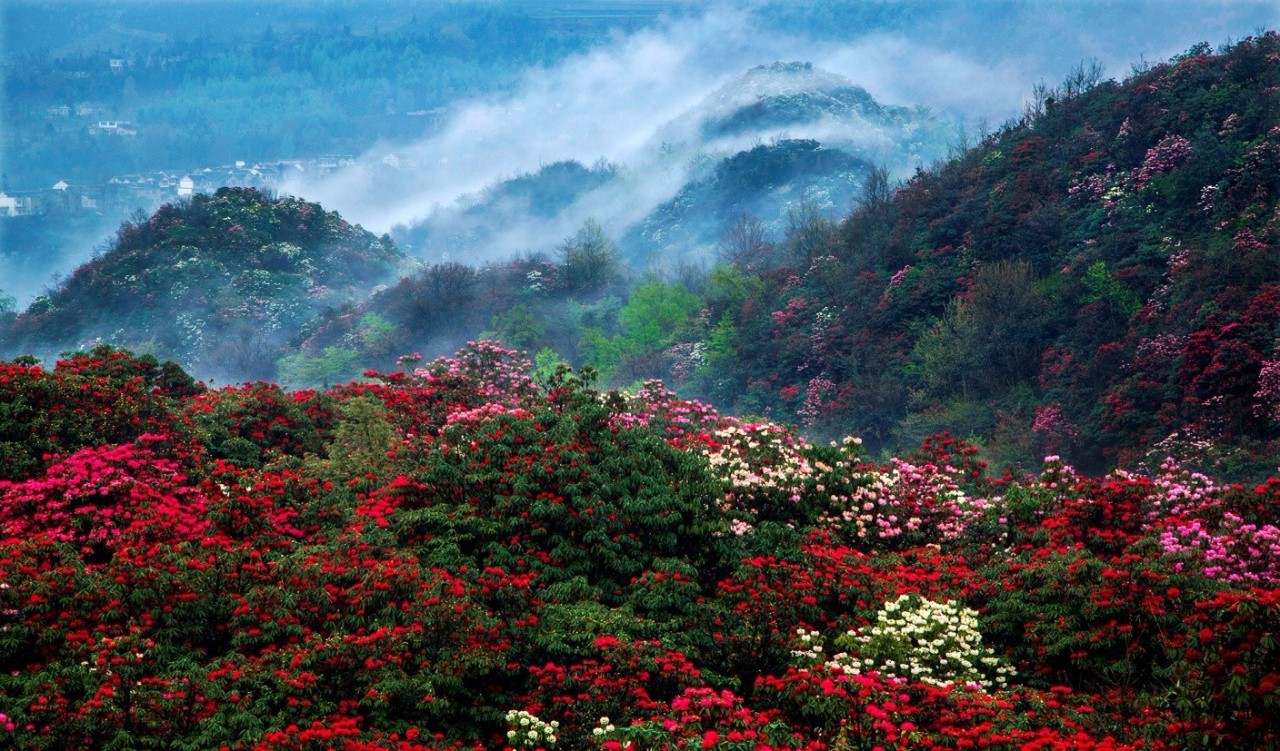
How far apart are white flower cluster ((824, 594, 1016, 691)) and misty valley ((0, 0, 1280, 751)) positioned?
3.0 inches

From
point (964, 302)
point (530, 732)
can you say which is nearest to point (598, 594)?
point (530, 732)

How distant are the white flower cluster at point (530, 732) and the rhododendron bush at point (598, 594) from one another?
5 centimetres

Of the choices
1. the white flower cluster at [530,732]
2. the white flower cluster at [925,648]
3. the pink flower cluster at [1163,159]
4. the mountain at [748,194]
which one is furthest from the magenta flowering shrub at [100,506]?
the mountain at [748,194]

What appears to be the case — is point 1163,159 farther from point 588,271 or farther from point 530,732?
point 530,732

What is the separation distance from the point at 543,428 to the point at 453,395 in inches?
241

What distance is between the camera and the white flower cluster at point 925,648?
13000 millimetres

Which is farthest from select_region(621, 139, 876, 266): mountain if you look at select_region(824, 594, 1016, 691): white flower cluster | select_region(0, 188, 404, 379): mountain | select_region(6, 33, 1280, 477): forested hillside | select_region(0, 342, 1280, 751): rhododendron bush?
select_region(824, 594, 1016, 691): white flower cluster

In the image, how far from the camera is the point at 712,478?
16.7 meters

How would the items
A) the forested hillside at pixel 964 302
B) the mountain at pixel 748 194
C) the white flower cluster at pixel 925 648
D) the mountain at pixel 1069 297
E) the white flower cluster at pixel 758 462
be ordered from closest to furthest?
the white flower cluster at pixel 925 648
the white flower cluster at pixel 758 462
the mountain at pixel 1069 297
the forested hillside at pixel 964 302
the mountain at pixel 748 194

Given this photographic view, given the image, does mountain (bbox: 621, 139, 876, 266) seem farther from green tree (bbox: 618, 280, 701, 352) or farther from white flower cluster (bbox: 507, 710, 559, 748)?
white flower cluster (bbox: 507, 710, 559, 748)

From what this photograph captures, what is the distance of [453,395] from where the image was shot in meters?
23.0

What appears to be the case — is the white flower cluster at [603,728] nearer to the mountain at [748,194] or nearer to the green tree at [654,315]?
the green tree at [654,315]

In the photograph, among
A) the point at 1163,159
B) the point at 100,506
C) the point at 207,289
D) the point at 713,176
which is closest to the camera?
the point at 100,506

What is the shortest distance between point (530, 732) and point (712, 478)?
20.4ft
